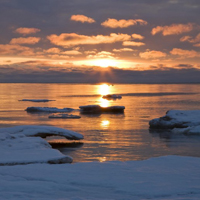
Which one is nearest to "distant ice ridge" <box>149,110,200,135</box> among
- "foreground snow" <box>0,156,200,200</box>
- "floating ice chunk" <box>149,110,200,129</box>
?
"floating ice chunk" <box>149,110,200,129</box>

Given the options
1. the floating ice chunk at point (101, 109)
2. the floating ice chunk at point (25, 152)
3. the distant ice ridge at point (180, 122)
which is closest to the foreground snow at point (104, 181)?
the floating ice chunk at point (25, 152)

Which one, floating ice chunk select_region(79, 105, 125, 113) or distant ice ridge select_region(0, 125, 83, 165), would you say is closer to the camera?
distant ice ridge select_region(0, 125, 83, 165)

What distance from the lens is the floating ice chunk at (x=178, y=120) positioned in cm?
2539

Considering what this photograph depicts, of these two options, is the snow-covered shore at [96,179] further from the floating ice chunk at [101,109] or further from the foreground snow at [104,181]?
the floating ice chunk at [101,109]

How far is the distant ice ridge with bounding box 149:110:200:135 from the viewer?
2416 centimetres

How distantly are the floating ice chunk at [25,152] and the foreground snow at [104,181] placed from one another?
1.51m

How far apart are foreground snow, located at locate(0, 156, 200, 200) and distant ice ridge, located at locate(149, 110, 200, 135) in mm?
13473

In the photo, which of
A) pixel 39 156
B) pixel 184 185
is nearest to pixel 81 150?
pixel 39 156

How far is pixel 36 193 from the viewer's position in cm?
774

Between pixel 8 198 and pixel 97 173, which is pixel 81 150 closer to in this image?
pixel 97 173

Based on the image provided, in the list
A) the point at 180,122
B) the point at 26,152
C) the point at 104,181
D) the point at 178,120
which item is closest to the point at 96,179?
the point at 104,181

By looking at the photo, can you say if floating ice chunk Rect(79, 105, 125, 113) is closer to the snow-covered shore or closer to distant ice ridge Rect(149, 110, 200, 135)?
distant ice ridge Rect(149, 110, 200, 135)

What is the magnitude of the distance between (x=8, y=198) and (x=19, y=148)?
6490 mm

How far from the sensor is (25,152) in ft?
42.4
